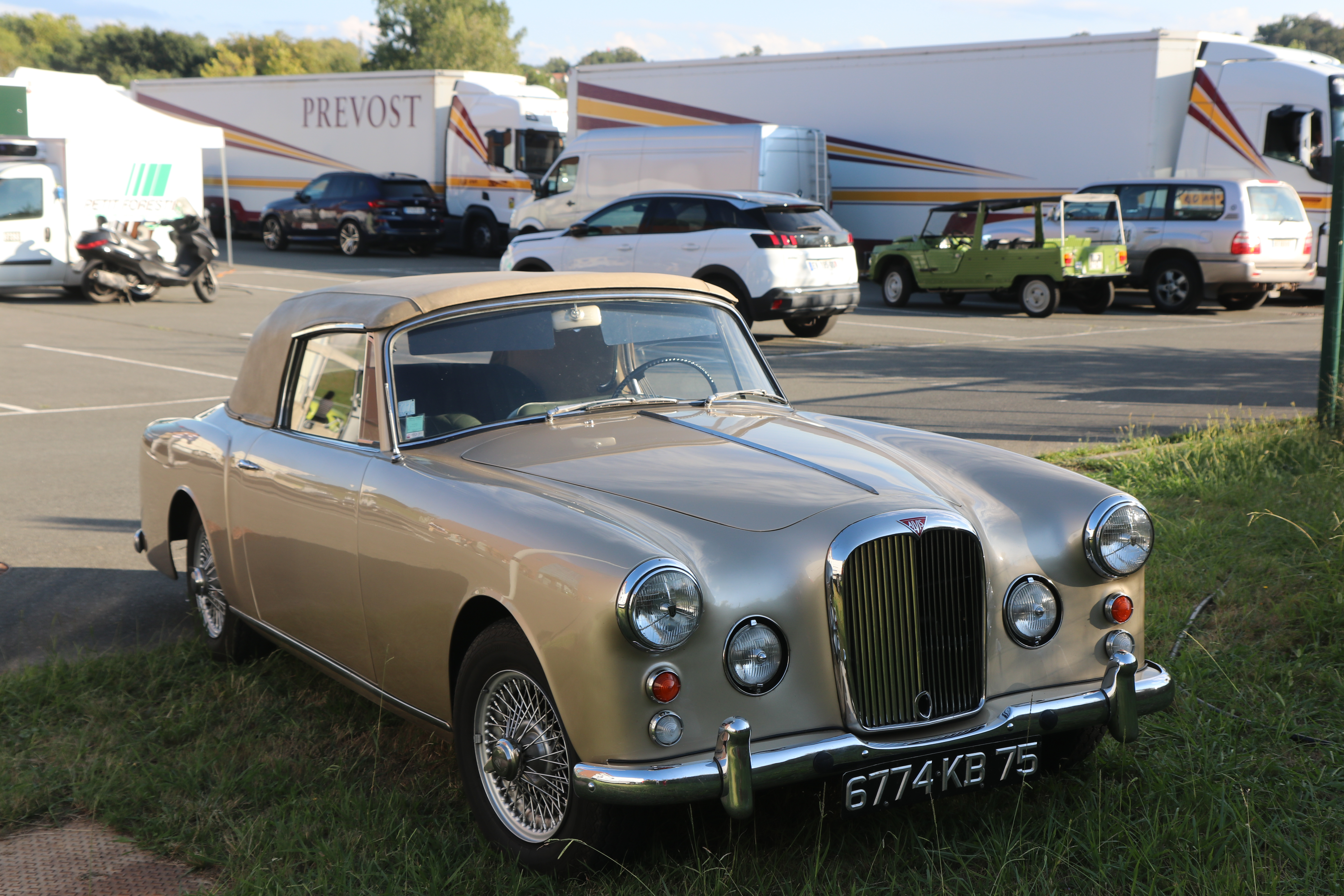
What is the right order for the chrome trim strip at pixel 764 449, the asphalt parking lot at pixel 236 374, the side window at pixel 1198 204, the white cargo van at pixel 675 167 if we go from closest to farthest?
the chrome trim strip at pixel 764 449
the asphalt parking lot at pixel 236 374
the side window at pixel 1198 204
the white cargo van at pixel 675 167

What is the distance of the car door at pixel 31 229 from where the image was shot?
63.5ft

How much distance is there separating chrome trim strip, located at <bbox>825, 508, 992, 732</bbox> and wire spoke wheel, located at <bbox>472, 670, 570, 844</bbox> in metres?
0.69

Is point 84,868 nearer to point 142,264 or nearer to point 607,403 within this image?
point 607,403

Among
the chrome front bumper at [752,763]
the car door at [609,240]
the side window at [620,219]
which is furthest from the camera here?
the side window at [620,219]

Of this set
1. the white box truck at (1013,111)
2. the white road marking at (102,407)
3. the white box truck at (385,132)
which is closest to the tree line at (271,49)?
the white box truck at (385,132)

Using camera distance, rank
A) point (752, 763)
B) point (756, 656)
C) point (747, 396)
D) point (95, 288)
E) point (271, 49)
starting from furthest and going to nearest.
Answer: point (271, 49), point (95, 288), point (747, 396), point (756, 656), point (752, 763)

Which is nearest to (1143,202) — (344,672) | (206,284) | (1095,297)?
(1095,297)

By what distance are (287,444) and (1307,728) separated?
3.58m

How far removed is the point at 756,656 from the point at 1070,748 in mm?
1333

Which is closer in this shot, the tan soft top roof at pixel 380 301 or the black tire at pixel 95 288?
the tan soft top roof at pixel 380 301

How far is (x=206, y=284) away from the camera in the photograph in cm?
2053

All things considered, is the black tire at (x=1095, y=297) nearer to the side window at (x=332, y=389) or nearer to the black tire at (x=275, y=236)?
the side window at (x=332, y=389)

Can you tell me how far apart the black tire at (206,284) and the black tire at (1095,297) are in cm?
1373

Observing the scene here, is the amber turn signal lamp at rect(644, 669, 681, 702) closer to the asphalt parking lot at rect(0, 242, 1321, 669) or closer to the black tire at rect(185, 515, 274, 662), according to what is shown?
the black tire at rect(185, 515, 274, 662)
